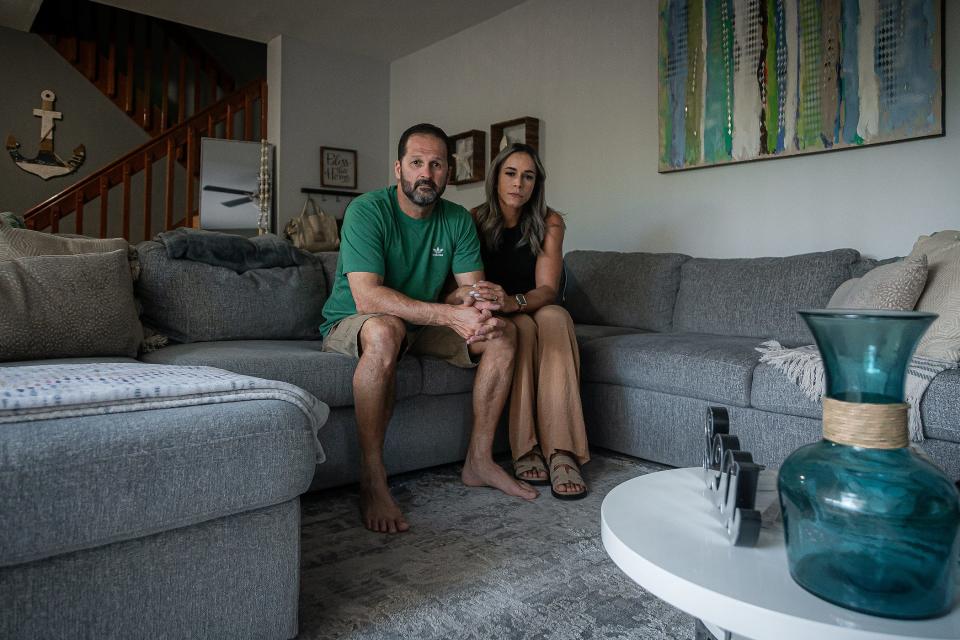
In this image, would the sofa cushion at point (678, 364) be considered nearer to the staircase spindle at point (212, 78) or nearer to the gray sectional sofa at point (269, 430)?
the gray sectional sofa at point (269, 430)

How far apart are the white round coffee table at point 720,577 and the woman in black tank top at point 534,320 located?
3.61 ft

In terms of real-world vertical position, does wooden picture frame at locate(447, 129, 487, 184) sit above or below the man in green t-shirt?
above

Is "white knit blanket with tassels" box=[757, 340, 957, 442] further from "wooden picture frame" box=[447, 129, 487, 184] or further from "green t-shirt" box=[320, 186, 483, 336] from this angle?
"wooden picture frame" box=[447, 129, 487, 184]

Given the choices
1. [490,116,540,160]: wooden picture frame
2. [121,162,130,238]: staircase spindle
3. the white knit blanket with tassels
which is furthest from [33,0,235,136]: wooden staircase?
the white knit blanket with tassels

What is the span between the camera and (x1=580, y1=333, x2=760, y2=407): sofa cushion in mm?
2096

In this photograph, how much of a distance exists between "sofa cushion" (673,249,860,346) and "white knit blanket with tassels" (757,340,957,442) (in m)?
0.31

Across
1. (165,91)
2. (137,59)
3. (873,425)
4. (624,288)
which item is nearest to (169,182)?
(165,91)

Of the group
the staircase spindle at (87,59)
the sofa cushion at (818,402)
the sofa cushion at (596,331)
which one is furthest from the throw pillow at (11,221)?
the staircase spindle at (87,59)

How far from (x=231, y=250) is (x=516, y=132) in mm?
2247

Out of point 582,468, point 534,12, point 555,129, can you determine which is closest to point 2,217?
point 582,468

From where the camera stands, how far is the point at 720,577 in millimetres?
710

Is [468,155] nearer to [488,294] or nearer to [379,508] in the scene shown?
[488,294]

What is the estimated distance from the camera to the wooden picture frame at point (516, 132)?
4070 mm

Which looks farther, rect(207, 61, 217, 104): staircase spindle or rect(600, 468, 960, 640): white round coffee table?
rect(207, 61, 217, 104): staircase spindle
